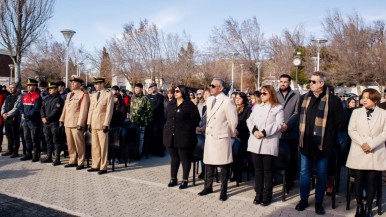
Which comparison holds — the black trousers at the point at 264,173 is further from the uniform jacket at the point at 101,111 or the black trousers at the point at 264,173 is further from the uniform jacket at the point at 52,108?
the uniform jacket at the point at 52,108

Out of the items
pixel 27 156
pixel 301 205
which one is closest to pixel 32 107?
pixel 27 156

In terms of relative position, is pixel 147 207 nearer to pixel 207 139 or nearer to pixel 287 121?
pixel 207 139

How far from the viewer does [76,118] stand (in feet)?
27.4

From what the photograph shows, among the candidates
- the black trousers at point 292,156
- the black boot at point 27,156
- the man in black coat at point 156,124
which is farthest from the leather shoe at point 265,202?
the black boot at point 27,156

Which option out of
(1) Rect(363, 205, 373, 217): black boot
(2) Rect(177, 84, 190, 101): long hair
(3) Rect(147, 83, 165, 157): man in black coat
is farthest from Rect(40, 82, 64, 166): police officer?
(1) Rect(363, 205, 373, 217): black boot

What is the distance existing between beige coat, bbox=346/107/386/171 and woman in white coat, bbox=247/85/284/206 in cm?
113

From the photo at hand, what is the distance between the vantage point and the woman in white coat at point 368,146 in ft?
16.9

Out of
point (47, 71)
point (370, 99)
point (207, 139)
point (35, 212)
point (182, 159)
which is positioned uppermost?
point (47, 71)

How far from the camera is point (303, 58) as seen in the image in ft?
110

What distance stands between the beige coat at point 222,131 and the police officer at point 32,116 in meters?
5.17

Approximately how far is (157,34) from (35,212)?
26.8 metres

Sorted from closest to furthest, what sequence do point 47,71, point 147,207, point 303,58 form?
point 147,207
point 303,58
point 47,71

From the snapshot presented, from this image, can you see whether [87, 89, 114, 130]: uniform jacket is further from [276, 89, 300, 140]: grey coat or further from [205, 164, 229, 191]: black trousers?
[276, 89, 300, 140]: grey coat

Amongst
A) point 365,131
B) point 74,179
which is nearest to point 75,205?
point 74,179
